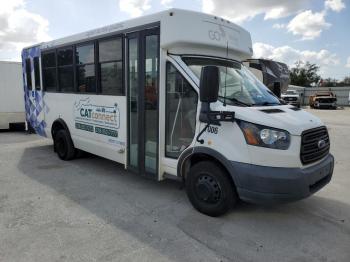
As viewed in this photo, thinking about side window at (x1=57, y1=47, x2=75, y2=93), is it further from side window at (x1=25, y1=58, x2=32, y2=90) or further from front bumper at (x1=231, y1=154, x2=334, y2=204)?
front bumper at (x1=231, y1=154, x2=334, y2=204)

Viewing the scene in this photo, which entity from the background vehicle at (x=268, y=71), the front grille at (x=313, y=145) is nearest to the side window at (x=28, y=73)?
the background vehicle at (x=268, y=71)

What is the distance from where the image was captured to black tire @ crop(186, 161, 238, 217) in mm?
4043

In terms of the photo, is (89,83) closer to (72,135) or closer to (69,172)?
(72,135)

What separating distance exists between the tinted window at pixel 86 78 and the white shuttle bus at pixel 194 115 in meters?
0.02

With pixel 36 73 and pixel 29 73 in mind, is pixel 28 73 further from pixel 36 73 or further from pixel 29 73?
Answer: pixel 36 73

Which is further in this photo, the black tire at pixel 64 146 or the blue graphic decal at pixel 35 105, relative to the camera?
the blue graphic decal at pixel 35 105

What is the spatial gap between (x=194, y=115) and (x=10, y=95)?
967 cm

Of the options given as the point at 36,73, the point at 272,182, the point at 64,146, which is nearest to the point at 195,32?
the point at 272,182

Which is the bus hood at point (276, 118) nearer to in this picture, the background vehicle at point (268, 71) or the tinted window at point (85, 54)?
the tinted window at point (85, 54)

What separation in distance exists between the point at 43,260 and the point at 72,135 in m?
4.10

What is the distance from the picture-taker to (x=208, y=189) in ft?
13.7

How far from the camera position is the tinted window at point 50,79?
24.1 feet

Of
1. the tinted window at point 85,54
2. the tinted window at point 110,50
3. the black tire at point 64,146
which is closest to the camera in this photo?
the tinted window at point 110,50

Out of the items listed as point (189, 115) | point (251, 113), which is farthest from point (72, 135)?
point (251, 113)
